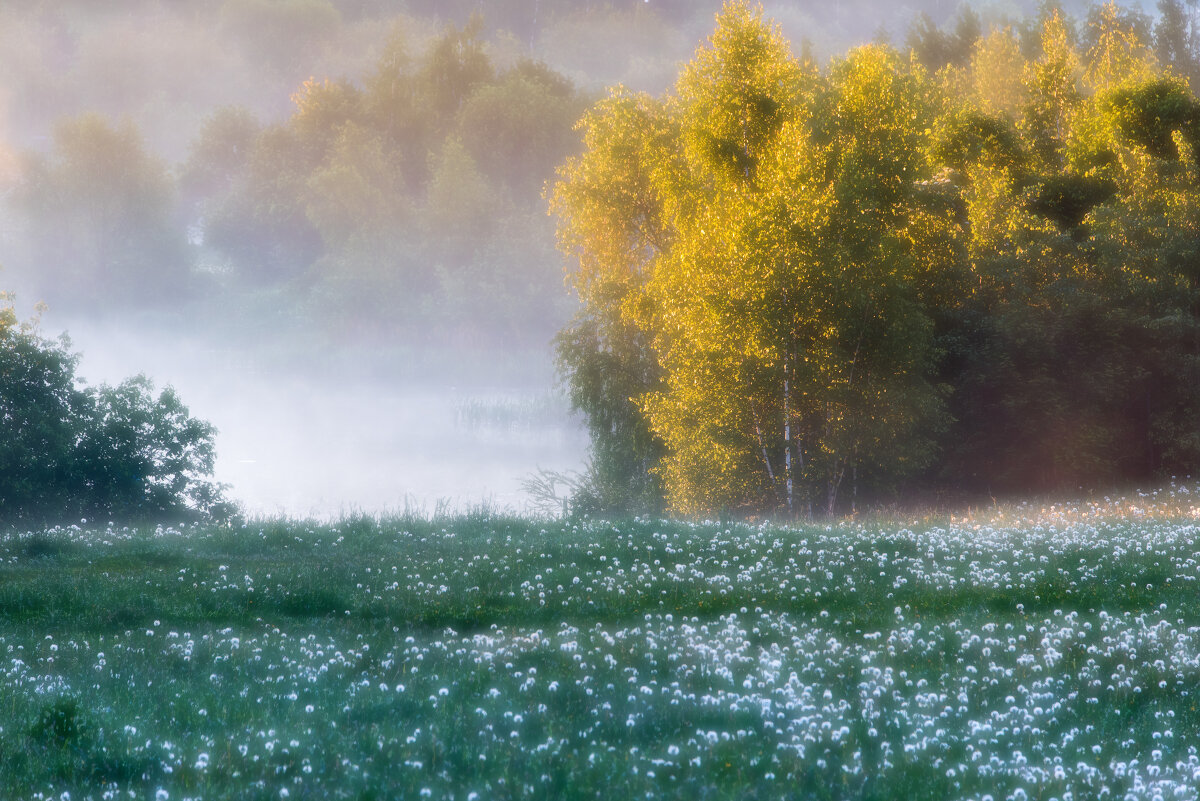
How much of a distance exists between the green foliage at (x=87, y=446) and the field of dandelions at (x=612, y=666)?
59.2 feet

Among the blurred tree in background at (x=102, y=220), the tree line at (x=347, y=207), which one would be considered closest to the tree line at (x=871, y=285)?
the tree line at (x=347, y=207)

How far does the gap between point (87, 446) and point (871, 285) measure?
32200 mm

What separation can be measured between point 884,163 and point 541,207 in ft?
283

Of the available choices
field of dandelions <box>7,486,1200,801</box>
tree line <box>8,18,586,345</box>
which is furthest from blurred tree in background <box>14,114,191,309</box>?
field of dandelions <box>7,486,1200,801</box>

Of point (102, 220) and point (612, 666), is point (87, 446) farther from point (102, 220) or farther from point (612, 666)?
point (102, 220)

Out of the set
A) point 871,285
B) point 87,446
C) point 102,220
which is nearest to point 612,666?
point 871,285

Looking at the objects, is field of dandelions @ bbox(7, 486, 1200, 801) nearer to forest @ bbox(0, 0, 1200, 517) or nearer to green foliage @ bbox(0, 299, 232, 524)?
forest @ bbox(0, 0, 1200, 517)

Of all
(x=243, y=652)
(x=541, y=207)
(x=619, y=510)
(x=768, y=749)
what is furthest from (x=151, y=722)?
(x=541, y=207)

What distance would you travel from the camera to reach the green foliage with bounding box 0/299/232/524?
Result: 1409 inches

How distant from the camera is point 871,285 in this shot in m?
29.7

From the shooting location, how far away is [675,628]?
13.2m

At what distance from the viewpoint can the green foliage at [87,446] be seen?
35.8m

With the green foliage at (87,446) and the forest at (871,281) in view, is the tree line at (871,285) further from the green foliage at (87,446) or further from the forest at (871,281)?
the green foliage at (87,446)

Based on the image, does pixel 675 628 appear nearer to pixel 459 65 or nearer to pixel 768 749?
pixel 768 749
